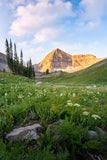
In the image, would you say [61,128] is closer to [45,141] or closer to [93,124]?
[45,141]

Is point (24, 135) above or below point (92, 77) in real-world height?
below

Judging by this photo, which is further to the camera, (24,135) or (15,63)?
(15,63)

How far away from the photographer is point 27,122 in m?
2.94

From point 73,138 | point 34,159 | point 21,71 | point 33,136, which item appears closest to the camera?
point 34,159

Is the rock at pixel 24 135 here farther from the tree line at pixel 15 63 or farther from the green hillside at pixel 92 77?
the tree line at pixel 15 63

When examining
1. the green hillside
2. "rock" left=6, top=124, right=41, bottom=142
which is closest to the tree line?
the green hillside

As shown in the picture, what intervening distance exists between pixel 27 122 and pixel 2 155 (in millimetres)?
1617

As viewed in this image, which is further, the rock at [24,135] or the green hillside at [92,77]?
the green hillside at [92,77]

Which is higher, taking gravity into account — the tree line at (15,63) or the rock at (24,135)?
the tree line at (15,63)

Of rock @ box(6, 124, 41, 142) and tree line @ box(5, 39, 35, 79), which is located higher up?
tree line @ box(5, 39, 35, 79)

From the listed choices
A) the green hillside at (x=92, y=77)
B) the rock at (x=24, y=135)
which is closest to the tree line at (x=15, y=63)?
the green hillside at (x=92, y=77)

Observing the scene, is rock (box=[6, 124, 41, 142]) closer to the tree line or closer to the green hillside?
the green hillside

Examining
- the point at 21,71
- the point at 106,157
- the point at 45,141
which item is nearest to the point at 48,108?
the point at 45,141

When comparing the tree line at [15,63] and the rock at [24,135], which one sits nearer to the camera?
the rock at [24,135]
